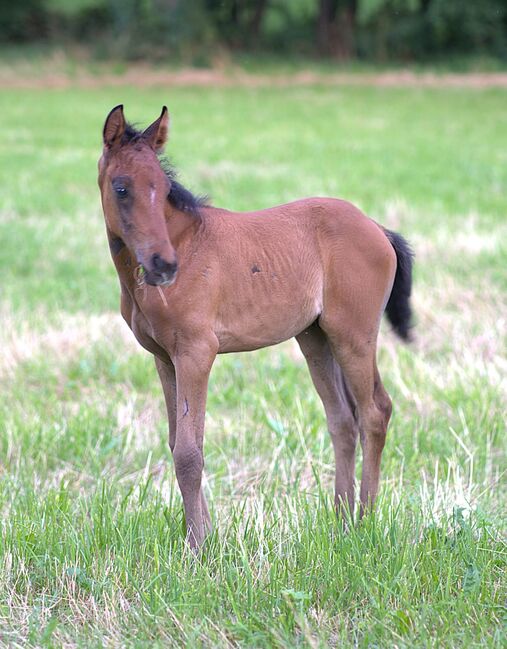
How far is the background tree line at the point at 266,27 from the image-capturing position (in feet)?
121

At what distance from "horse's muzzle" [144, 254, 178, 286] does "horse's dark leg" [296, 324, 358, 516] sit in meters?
0.95

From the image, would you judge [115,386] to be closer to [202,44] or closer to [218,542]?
[218,542]

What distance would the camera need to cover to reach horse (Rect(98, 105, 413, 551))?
9.68 ft

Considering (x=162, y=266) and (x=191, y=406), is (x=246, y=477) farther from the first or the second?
(x=162, y=266)

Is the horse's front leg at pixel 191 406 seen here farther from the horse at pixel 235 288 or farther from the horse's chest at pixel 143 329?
the horse's chest at pixel 143 329

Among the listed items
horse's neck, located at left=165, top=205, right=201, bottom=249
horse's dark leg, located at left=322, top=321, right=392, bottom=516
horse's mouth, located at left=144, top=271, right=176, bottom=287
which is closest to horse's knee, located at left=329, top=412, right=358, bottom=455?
horse's dark leg, located at left=322, top=321, right=392, bottom=516

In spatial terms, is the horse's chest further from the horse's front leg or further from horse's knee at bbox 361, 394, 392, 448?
horse's knee at bbox 361, 394, 392, 448

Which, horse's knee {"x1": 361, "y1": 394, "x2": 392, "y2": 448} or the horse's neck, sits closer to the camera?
the horse's neck

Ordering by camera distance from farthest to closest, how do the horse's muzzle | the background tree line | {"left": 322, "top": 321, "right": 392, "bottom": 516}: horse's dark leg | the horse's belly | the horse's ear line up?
the background tree line, {"left": 322, "top": 321, "right": 392, "bottom": 516}: horse's dark leg, the horse's belly, the horse's ear, the horse's muzzle

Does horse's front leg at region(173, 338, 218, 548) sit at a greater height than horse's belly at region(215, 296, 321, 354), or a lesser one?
lesser

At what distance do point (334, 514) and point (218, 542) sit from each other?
1.55 feet

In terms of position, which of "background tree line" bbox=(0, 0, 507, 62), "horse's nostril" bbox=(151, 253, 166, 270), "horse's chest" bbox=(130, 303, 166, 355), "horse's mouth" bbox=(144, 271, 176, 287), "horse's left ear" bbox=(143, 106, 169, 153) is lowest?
"horse's chest" bbox=(130, 303, 166, 355)

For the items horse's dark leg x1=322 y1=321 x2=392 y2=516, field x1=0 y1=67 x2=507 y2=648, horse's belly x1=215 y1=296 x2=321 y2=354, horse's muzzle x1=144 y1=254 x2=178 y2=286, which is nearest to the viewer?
horse's muzzle x1=144 y1=254 x2=178 y2=286

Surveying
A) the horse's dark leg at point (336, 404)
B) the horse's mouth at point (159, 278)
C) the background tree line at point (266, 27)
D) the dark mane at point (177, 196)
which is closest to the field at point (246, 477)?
the horse's dark leg at point (336, 404)
